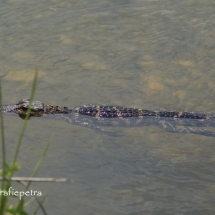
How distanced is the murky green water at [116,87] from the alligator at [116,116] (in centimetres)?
19

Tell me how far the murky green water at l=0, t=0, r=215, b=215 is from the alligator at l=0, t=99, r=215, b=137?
0.62 ft

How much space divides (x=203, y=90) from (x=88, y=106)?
2258mm

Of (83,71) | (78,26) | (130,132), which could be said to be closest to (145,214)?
(130,132)

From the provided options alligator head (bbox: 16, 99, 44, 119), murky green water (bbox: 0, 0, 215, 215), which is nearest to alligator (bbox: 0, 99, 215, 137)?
alligator head (bbox: 16, 99, 44, 119)

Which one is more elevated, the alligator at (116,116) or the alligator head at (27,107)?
the alligator head at (27,107)

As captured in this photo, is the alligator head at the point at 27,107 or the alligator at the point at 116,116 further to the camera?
the alligator head at the point at 27,107

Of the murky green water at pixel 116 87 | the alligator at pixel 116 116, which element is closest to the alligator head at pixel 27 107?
the alligator at pixel 116 116

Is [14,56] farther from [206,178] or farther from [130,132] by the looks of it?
[206,178]

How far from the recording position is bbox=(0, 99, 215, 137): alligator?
29.1 feet

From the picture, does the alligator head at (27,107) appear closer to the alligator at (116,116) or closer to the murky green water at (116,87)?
the alligator at (116,116)

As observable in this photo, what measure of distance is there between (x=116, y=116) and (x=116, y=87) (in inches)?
38.0

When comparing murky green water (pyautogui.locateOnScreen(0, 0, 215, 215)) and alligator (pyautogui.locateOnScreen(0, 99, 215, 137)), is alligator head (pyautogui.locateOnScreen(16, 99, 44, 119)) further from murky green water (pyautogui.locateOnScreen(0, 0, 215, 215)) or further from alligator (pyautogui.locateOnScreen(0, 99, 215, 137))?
murky green water (pyautogui.locateOnScreen(0, 0, 215, 215))

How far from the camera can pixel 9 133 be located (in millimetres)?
8375

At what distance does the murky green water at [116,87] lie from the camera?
678 centimetres
